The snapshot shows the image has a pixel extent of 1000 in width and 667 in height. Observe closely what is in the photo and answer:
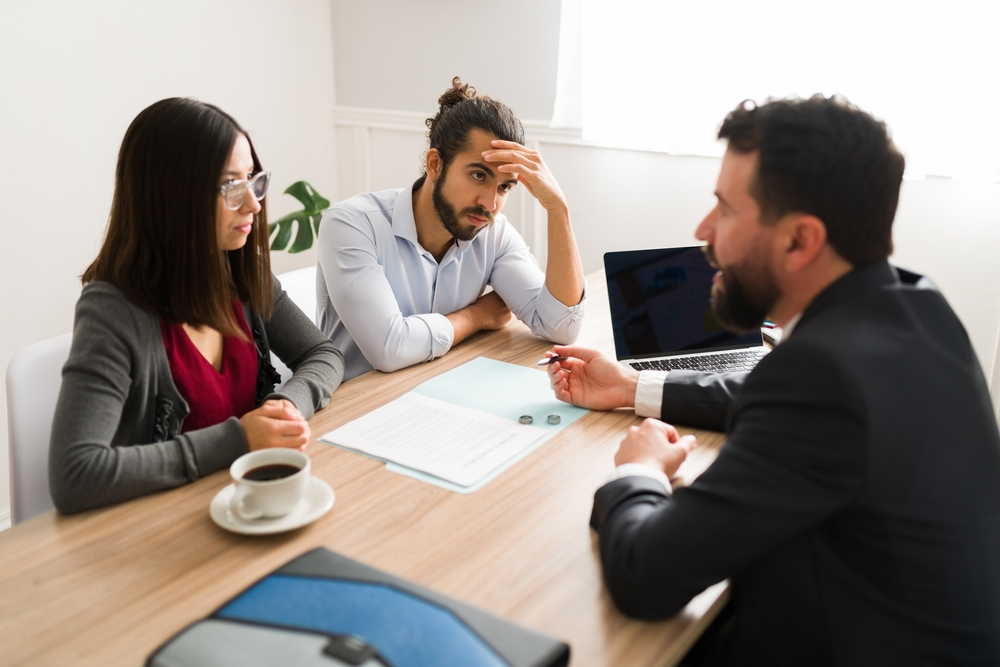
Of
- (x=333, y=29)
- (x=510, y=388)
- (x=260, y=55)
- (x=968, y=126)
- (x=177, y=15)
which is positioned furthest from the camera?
(x=333, y=29)

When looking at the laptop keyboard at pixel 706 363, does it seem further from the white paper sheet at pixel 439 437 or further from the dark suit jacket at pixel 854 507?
the dark suit jacket at pixel 854 507

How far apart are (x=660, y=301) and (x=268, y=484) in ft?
3.15

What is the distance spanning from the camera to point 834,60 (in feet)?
7.88

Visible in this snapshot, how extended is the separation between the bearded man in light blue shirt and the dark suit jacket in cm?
90

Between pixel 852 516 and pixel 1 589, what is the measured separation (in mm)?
996

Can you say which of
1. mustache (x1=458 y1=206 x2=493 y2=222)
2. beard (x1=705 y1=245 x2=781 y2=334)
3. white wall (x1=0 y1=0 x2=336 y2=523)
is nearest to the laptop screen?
mustache (x1=458 y1=206 x2=493 y2=222)

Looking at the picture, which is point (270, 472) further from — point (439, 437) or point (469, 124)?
point (469, 124)

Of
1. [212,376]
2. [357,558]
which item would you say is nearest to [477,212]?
[212,376]

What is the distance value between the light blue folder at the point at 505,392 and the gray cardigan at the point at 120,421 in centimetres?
30

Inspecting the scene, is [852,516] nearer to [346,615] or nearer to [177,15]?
[346,615]

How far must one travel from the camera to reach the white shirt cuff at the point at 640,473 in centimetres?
108

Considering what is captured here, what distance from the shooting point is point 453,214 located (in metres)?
1.90

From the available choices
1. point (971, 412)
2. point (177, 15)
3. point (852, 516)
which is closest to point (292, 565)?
point (852, 516)

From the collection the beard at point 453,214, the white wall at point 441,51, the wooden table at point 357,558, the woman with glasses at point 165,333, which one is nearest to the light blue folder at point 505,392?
the wooden table at point 357,558
